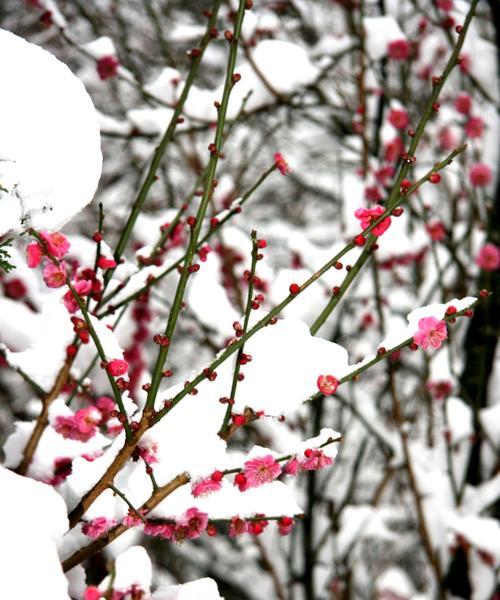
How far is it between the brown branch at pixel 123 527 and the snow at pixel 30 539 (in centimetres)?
6

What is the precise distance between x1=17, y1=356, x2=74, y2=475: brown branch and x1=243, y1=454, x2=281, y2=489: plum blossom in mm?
515

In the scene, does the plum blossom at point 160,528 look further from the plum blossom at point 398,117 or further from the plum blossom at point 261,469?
the plum blossom at point 398,117

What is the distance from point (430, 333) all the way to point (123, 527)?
0.66 meters

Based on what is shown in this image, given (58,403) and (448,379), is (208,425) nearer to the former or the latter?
(58,403)

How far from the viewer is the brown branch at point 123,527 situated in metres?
1.06

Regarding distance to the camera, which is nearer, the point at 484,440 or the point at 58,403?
the point at 58,403

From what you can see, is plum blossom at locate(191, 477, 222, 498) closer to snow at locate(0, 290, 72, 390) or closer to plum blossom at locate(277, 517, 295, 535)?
plum blossom at locate(277, 517, 295, 535)

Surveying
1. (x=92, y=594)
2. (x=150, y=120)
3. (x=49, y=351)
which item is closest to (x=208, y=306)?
(x=150, y=120)

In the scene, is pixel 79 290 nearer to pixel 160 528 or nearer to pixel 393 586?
pixel 160 528

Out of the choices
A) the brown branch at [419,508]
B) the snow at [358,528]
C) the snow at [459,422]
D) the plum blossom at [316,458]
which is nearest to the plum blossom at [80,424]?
the plum blossom at [316,458]

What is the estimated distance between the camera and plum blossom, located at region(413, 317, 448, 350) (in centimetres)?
111

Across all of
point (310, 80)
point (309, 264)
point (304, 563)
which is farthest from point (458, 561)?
point (310, 80)

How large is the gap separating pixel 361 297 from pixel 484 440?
3.14ft

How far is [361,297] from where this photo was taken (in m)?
3.30
